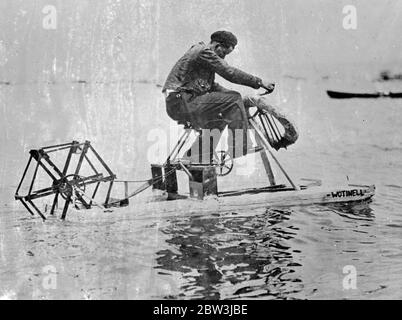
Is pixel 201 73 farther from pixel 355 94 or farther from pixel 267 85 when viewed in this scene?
pixel 355 94

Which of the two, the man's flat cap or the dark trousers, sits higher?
the man's flat cap

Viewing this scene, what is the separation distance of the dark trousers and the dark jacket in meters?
0.17

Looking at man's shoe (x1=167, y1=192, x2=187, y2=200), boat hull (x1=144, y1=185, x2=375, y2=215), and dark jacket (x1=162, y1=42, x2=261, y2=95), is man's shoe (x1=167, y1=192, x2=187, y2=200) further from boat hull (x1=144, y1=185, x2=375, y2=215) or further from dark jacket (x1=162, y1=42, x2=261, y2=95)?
dark jacket (x1=162, y1=42, x2=261, y2=95)

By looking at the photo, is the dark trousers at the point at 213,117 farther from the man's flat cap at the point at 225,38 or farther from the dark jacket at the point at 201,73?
the man's flat cap at the point at 225,38

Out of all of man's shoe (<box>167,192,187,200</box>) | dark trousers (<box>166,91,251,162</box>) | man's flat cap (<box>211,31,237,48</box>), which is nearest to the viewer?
dark trousers (<box>166,91,251,162</box>)

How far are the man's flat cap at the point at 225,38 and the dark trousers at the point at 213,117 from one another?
730mm

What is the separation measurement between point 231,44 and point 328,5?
275cm

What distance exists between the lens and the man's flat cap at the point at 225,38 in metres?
7.27

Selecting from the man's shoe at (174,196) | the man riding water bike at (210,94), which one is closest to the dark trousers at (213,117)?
the man riding water bike at (210,94)

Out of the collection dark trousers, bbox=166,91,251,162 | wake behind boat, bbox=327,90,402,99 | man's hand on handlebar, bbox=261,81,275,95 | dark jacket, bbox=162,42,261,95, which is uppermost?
wake behind boat, bbox=327,90,402,99

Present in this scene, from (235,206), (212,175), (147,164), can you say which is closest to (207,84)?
(212,175)

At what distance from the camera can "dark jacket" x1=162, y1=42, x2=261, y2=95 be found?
277 inches

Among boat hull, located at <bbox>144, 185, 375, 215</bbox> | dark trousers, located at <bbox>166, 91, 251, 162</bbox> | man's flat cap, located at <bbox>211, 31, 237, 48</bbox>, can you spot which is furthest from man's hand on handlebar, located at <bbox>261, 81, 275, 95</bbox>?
boat hull, located at <bbox>144, 185, 375, 215</bbox>
